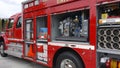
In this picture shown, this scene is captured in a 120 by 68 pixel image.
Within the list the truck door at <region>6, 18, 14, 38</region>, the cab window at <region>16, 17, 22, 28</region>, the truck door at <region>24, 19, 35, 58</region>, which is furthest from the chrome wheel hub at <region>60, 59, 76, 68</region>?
the truck door at <region>6, 18, 14, 38</region>

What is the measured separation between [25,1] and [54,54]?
9.82 ft

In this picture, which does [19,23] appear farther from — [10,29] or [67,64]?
[67,64]

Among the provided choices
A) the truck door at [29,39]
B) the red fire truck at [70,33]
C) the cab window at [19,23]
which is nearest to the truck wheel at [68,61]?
the red fire truck at [70,33]

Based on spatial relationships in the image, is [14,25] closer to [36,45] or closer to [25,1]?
[25,1]

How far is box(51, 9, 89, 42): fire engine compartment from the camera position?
584 centimetres

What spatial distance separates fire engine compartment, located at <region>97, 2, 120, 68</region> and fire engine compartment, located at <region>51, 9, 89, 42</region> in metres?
0.60

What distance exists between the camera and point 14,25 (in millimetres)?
10305

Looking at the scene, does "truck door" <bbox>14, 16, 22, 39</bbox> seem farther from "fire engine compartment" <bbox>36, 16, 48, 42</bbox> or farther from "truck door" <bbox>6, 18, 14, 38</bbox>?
"fire engine compartment" <bbox>36, 16, 48, 42</bbox>

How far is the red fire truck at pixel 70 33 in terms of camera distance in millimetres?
4965

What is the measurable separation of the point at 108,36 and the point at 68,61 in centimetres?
163

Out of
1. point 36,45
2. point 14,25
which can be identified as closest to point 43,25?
point 36,45

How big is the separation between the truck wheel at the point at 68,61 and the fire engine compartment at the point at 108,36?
0.76 metres

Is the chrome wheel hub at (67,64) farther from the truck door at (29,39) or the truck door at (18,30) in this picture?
the truck door at (18,30)

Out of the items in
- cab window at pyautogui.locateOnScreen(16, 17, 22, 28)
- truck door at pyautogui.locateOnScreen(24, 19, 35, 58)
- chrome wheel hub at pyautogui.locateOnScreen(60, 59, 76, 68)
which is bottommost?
chrome wheel hub at pyautogui.locateOnScreen(60, 59, 76, 68)
